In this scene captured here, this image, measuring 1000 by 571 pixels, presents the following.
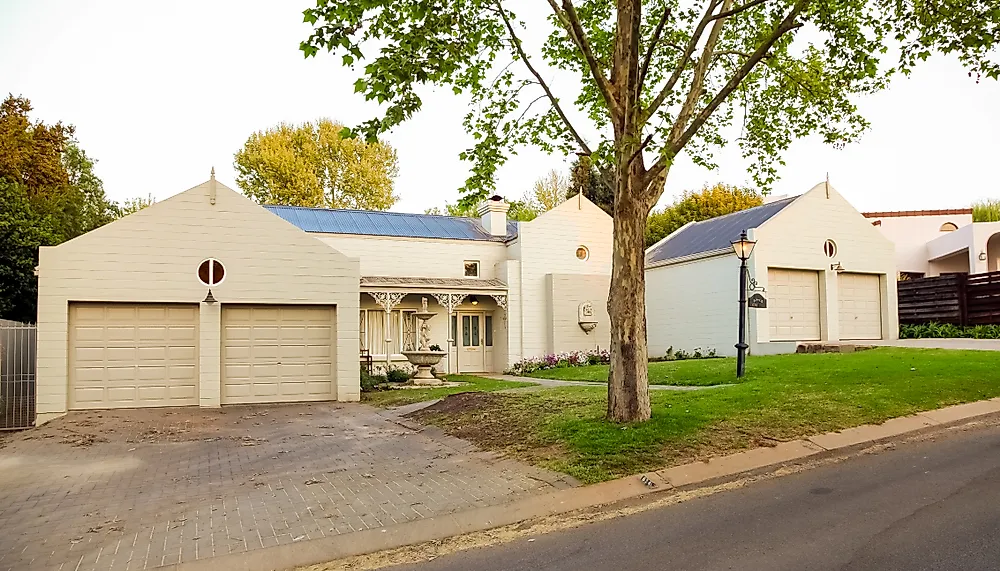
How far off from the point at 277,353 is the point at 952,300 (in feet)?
65.4

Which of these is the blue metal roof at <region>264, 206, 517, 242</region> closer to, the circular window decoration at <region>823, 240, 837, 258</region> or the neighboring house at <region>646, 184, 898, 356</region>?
the neighboring house at <region>646, 184, 898, 356</region>

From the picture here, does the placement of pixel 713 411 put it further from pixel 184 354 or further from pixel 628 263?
pixel 184 354

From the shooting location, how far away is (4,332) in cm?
1421

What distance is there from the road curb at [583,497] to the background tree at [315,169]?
104ft

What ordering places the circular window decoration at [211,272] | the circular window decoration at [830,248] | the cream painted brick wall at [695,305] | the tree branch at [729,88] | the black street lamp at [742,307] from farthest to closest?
1. the circular window decoration at [830,248]
2. the cream painted brick wall at [695,305]
3. the circular window decoration at [211,272]
4. the black street lamp at [742,307]
5. the tree branch at [729,88]

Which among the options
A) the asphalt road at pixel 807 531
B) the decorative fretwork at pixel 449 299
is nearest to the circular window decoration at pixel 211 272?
the decorative fretwork at pixel 449 299

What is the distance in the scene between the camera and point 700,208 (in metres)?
39.9

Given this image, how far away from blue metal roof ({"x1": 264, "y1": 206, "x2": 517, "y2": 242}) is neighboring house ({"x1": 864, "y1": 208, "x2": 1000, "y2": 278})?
17.8m

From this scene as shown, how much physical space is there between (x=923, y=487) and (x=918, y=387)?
16.7ft

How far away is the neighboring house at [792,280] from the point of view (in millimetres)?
20703

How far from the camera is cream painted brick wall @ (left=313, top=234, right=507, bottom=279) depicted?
75.6 ft

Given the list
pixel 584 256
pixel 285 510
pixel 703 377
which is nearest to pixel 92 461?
pixel 285 510

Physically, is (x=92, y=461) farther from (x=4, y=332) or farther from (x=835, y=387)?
(x=835, y=387)

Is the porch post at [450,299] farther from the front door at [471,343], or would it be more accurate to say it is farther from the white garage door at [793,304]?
the white garage door at [793,304]
